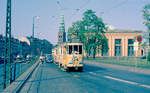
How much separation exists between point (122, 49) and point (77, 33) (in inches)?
1067

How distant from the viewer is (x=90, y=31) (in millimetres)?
62594

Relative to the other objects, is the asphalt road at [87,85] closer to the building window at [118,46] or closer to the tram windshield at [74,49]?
the tram windshield at [74,49]

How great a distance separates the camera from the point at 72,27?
65125 millimetres

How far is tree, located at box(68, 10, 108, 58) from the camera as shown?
62.2 metres

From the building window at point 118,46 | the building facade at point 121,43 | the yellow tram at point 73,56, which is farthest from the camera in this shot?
the building window at point 118,46

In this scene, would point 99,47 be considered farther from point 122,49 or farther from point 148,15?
point 122,49

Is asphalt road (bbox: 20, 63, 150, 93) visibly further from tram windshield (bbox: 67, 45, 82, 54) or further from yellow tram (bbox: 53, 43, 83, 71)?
tram windshield (bbox: 67, 45, 82, 54)

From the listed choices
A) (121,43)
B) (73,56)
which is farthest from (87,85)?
(121,43)

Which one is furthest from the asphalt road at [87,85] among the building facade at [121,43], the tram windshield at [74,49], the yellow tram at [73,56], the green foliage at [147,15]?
the building facade at [121,43]

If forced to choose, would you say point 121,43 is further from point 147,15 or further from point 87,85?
point 87,85

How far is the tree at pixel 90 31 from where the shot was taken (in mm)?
62250

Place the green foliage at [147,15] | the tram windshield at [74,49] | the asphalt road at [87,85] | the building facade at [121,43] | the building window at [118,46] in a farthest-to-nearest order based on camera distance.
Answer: the building window at [118,46]
the building facade at [121,43]
the green foliage at [147,15]
the tram windshield at [74,49]
the asphalt road at [87,85]

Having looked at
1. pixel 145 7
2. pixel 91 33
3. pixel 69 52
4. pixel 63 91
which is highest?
pixel 145 7

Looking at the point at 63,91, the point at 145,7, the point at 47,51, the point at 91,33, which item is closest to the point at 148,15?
the point at 145,7
